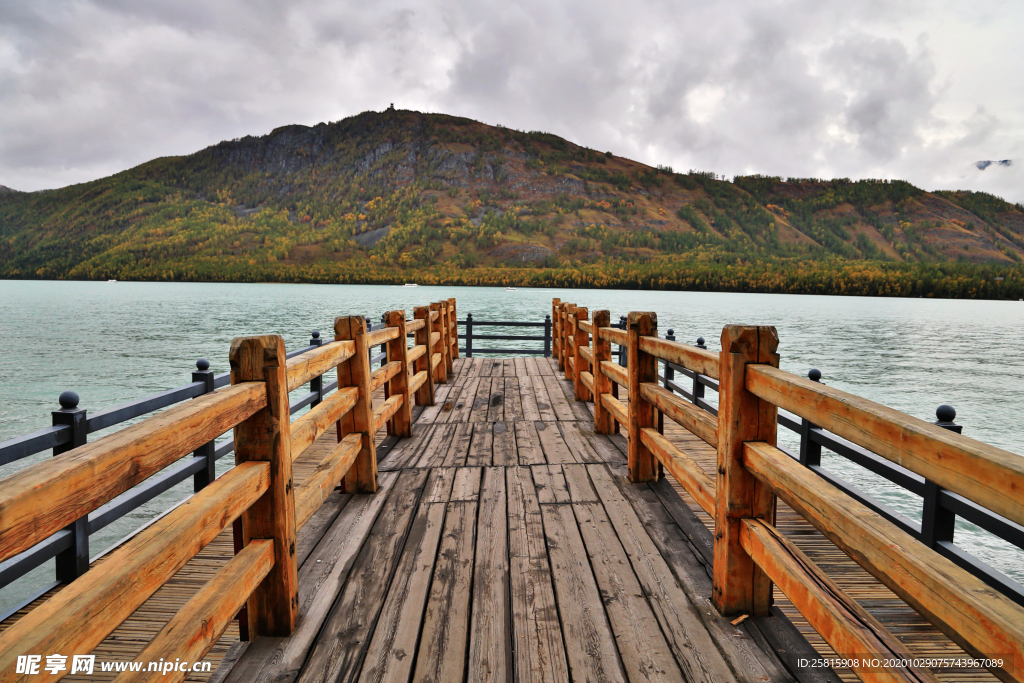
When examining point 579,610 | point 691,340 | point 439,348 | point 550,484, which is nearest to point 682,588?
point 579,610

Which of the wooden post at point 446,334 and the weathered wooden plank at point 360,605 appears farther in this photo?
the wooden post at point 446,334

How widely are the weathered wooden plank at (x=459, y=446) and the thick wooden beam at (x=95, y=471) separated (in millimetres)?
2935

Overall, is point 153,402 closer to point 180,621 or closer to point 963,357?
point 180,621

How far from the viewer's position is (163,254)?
533ft

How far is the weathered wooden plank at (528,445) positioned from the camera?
4.71 m

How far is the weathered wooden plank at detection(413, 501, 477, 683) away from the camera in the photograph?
207cm

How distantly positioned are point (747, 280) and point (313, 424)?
121828 mm

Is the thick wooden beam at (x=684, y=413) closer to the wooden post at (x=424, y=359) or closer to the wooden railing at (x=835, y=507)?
the wooden railing at (x=835, y=507)

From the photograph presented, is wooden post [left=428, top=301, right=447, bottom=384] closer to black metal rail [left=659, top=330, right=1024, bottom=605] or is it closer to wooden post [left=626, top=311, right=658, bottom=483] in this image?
wooden post [left=626, top=311, right=658, bottom=483]

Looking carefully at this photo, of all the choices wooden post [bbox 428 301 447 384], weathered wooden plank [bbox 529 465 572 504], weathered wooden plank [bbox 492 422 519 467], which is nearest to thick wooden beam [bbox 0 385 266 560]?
weathered wooden plank [bbox 529 465 572 504]

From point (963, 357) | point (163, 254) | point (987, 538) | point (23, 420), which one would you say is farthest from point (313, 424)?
point (163, 254)

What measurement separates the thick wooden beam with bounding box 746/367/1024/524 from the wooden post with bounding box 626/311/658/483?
1829 mm

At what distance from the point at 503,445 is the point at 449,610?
2.76 m

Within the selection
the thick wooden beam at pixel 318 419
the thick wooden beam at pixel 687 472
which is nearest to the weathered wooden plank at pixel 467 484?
the thick wooden beam at pixel 318 419
